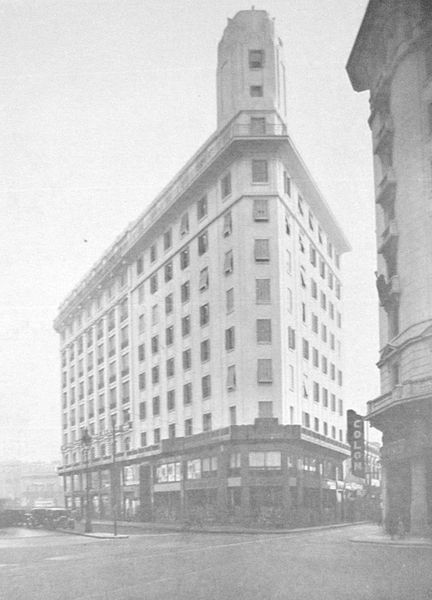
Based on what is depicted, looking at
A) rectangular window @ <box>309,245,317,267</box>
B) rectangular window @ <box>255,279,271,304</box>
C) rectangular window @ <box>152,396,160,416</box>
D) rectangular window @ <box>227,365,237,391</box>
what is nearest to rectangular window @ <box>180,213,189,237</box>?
rectangular window @ <box>255,279,271,304</box>

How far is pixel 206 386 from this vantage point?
54.8m

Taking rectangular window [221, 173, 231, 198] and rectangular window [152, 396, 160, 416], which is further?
rectangular window [152, 396, 160, 416]

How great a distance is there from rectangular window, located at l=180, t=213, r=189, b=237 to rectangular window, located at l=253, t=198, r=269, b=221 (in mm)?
6762

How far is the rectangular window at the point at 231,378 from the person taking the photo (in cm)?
5175

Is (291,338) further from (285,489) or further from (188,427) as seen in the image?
(188,427)

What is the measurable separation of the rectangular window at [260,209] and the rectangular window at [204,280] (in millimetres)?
5202

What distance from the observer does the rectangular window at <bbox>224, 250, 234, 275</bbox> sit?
A: 52.8 m

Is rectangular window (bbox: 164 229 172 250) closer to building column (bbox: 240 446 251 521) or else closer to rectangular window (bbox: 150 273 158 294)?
rectangular window (bbox: 150 273 158 294)

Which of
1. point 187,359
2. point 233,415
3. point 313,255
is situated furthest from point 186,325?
point 313,255

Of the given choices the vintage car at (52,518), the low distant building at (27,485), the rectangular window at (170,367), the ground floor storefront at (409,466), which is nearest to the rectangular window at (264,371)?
the rectangular window at (170,367)

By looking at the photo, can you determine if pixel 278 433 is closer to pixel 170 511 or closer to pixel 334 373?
pixel 334 373

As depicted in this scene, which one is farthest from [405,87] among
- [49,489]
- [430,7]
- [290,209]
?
[49,489]

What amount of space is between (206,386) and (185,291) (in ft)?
22.5

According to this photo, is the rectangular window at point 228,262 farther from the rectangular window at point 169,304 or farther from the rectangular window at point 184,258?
the rectangular window at point 169,304
